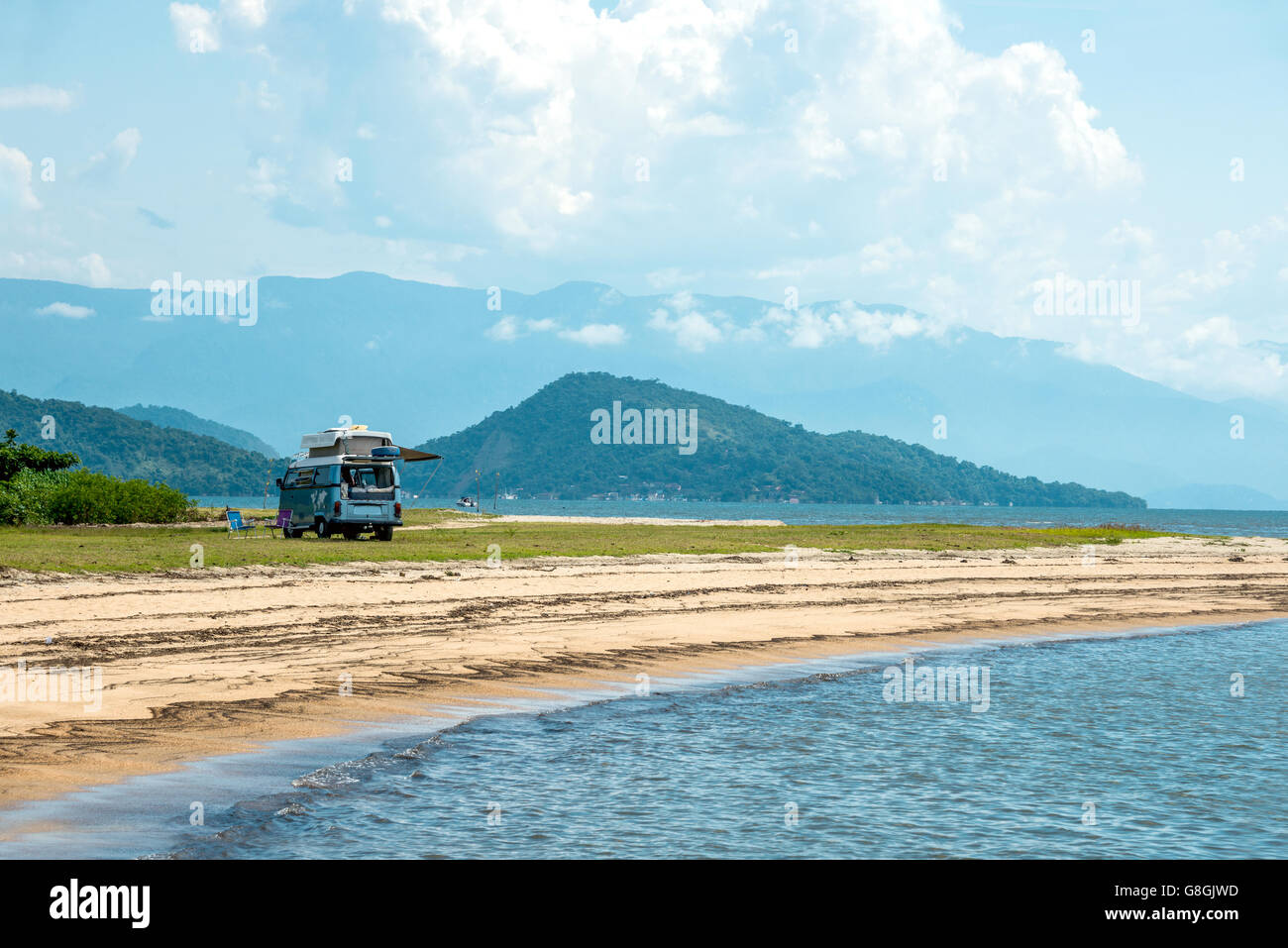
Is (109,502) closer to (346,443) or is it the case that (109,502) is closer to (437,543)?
(346,443)

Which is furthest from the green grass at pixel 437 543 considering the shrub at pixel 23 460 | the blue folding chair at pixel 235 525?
the shrub at pixel 23 460

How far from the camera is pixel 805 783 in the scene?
37.8 ft

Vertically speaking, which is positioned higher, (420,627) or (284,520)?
(284,520)

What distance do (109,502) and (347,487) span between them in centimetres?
1192

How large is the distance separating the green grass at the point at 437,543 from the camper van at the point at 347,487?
1029 millimetres

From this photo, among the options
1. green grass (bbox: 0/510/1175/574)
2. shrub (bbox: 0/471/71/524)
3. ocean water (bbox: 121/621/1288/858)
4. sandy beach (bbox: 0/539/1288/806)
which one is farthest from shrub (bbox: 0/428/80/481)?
ocean water (bbox: 121/621/1288/858)

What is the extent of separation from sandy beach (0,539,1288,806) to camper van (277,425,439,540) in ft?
37.4

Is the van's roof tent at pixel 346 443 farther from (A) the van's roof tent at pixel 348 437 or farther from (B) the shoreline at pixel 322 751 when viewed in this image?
(B) the shoreline at pixel 322 751

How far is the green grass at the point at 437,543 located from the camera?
28.3 metres

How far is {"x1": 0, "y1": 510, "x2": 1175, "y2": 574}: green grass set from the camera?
28.3 metres

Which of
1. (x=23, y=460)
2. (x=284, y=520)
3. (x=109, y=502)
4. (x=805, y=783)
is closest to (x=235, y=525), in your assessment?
(x=284, y=520)

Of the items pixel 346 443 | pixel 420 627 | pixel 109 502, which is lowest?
pixel 420 627

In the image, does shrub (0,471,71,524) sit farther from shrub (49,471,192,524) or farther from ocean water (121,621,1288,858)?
ocean water (121,621,1288,858)
